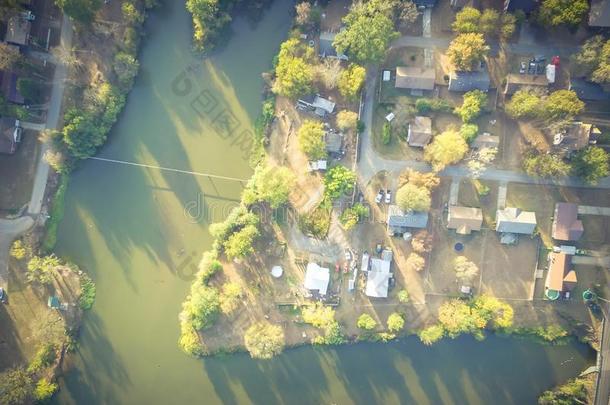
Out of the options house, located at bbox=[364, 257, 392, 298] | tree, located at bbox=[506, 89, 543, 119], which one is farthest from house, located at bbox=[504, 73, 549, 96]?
house, located at bbox=[364, 257, 392, 298]

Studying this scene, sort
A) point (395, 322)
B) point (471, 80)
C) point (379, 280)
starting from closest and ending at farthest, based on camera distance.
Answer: point (395, 322) → point (471, 80) → point (379, 280)

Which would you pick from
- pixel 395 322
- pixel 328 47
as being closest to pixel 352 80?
pixel 328 47

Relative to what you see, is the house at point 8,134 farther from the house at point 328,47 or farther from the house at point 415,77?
the house at point 415,77

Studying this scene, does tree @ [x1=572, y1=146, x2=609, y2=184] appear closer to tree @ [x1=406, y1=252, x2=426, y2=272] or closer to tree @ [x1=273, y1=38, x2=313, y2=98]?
tree @ [x1=406, y1=252, x2=426, y2=272]

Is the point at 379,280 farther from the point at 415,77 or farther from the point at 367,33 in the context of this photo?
the point at 367,33

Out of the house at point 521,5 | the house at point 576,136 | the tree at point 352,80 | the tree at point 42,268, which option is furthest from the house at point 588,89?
the tree at point 42,268
